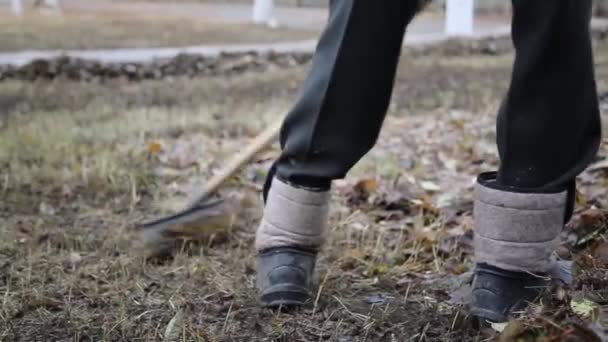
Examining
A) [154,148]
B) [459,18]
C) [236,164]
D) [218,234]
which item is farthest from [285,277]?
[459,18]

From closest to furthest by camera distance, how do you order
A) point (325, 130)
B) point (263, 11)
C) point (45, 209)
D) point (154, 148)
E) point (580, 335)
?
point (580, 335), point (325, 130), point (45, 209), point (154, 148), point (263, 11)

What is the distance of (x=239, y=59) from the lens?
4582 millimetres

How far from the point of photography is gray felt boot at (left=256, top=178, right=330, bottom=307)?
49.0 inches

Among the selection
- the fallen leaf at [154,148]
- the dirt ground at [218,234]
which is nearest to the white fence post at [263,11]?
the dirt ground at [218,234]

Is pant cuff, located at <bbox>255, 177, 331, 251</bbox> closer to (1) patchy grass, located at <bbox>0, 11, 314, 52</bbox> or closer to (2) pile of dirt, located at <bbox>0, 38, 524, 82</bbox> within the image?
(2) pile of dirt, located at <bbox>0, 38, 524, 82</bbox>

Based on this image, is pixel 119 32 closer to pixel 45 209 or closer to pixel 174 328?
pixel 45 209

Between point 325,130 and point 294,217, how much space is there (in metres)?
0.14

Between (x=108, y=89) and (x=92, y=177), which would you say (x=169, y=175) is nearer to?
(x=92, y=177)

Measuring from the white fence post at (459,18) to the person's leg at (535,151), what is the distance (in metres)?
5.26

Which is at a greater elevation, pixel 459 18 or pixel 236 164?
pixel 236 164

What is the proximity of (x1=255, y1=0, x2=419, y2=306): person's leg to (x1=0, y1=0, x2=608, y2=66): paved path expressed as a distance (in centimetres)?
214

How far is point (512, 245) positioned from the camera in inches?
42.9

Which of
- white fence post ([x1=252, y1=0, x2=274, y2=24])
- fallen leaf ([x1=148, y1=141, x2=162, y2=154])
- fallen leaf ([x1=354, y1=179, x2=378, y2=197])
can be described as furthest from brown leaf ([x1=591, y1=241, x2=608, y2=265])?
→ white fence post ([x1=252, y1=0, x2=274, y2=24])

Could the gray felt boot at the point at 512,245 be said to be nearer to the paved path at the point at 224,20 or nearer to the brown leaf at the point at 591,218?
the brown leaf at the point at 591,218
